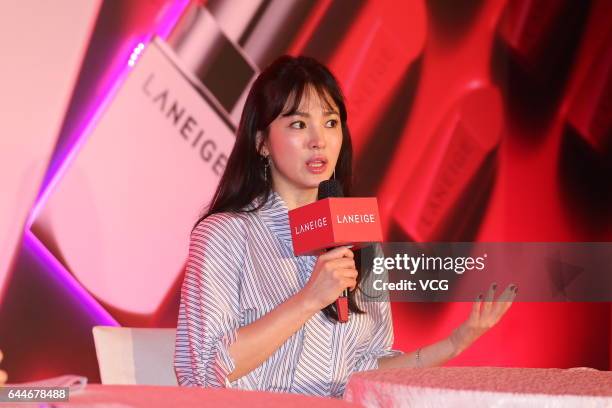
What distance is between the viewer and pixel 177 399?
3.73 feet

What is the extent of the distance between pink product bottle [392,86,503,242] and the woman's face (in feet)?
5.10

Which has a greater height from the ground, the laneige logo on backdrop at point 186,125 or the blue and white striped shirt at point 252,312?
the laneige logo on backdrop at point 186,125

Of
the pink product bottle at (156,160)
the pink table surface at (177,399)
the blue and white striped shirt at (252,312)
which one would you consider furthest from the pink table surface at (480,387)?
the pink product bottle at (156,160)

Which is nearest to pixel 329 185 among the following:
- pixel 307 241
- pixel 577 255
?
pixel 307 241

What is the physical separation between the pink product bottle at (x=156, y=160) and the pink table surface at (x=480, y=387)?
83.8 inches

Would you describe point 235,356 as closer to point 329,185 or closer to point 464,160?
point 329,185

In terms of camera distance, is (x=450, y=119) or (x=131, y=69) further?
(x=450, y=119)

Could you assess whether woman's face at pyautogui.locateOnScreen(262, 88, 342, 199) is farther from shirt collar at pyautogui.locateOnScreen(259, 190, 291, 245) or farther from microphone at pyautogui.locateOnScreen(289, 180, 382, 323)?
microphone at pyautogui.locateOnScreen(289, 180, 382, 323)

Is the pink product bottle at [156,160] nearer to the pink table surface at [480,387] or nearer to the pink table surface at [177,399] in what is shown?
the pink table surface at [480,387]

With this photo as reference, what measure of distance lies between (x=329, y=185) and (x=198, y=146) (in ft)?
5.47

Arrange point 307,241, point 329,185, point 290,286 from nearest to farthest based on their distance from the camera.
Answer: point 307,241, point 329,185, point 290,286

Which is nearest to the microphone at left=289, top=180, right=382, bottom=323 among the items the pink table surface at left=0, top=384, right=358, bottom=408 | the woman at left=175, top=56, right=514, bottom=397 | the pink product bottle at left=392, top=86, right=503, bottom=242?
the woman at left=175, top=56, right=514, bottom=397

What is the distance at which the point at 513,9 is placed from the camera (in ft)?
12.9

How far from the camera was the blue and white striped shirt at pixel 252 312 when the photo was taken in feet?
6.88
